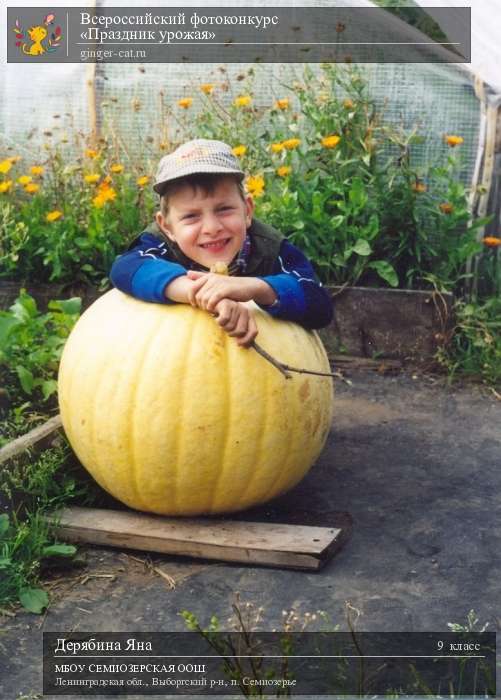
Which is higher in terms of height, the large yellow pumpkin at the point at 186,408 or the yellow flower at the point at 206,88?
the yellow flower at the point at 206,88

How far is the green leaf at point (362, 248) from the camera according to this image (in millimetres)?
4438

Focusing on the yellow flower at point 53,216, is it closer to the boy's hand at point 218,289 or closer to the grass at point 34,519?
the grass at point 34,519

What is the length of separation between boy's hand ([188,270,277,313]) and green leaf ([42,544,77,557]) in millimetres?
772

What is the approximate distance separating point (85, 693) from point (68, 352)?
1111mm

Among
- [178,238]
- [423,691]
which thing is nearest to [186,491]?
[178,238]

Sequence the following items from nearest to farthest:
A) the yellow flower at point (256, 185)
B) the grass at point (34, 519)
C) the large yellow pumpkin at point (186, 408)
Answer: the grass at point (34, 519) < the large yellow pumpkin at point (186, 408) < the yellow flower at point (256, 185)

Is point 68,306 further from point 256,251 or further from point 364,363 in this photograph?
point 364,363

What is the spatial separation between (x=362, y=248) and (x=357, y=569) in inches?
82.7

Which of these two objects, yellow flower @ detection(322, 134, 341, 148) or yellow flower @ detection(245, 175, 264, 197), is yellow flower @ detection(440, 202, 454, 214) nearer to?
yellow flower @ detection(322, 134, 341, 148)

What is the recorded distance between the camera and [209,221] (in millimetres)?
2781

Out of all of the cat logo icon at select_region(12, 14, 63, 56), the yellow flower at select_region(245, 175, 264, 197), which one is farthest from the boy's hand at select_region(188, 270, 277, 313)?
the yellow flower at select_region(245, 175, 264, 197)

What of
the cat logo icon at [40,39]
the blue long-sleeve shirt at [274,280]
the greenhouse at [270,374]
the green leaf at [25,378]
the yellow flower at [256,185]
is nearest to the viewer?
the greenhouse at [270,374]

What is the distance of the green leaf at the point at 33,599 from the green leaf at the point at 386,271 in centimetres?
248
